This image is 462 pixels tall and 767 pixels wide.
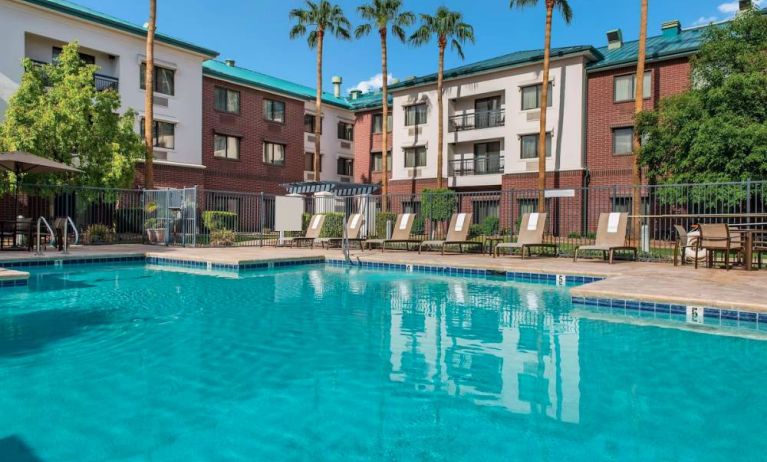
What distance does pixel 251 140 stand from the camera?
2670 centimetres

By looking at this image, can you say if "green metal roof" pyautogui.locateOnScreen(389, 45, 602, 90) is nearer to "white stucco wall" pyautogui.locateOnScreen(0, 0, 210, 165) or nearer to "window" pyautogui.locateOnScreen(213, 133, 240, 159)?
"window" pyautogui.locateOnScreen(213, 133, 240, 159)

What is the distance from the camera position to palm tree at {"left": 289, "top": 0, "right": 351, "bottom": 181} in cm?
2567

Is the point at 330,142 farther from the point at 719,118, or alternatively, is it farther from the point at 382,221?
the point at 719,118

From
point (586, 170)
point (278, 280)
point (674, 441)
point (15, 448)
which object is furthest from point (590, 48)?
point (15, 448)

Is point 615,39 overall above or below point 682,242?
above

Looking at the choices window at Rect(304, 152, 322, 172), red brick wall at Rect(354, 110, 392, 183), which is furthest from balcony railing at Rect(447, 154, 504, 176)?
window at Rect(304, 152, 322, 172)

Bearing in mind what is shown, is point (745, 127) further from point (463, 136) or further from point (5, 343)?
point (5, 343)

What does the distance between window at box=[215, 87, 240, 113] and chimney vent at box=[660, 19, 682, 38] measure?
2146 centimetres

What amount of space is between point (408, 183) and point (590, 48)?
11367 mm

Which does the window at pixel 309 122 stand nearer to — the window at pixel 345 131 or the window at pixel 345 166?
the window at pixel 345 131

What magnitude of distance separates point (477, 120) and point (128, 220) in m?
17.5

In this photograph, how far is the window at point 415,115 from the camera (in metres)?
28.0

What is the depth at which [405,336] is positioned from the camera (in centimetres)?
530

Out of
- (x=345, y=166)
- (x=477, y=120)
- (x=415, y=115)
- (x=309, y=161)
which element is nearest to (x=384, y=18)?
(x=415, y=115)
